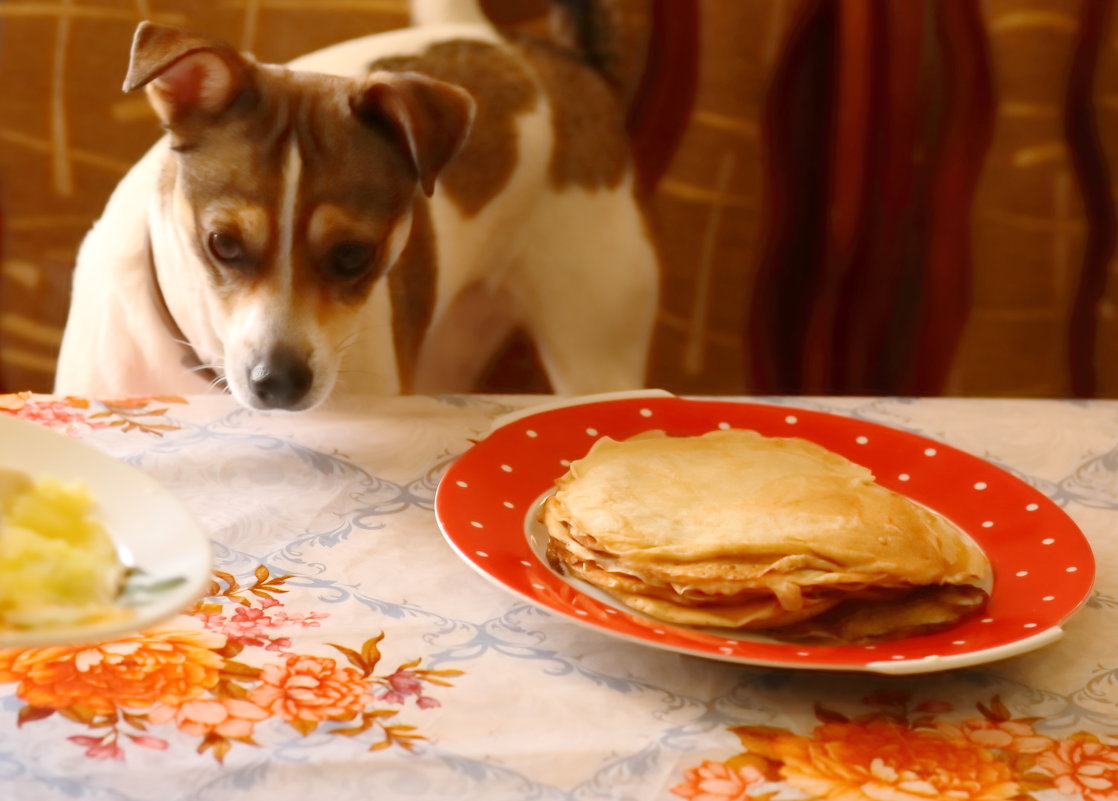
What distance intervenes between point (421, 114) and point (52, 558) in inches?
27.1

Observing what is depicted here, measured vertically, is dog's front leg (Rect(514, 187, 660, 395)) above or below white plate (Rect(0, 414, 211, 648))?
below

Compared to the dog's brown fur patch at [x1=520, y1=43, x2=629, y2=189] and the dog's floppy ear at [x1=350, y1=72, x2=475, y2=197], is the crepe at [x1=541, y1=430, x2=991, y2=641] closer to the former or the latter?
the dog's floppy ear at [x1=350, y1=72, x2=475, y2=197]

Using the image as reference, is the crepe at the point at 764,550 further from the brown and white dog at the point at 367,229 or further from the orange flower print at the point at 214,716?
the brown and white dog at the point at 367,229

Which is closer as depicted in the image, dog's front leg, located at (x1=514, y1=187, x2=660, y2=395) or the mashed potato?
the mashed potato

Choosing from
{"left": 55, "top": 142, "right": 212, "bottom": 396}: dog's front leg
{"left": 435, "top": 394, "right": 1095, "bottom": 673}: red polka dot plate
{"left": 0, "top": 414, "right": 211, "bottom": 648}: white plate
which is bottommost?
{"left": 55, "top": 142, "right": 212, "bottom": 396}: dog's front leg

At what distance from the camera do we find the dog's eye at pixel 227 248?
103cm

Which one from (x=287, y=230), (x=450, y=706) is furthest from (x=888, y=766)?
(x=287, y=230)

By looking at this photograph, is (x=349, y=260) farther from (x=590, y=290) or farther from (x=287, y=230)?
(x=590, y=290)

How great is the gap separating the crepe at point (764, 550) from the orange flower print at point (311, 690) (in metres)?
0.14

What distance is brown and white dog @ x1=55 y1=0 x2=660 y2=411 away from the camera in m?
1.02

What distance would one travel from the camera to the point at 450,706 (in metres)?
0.55

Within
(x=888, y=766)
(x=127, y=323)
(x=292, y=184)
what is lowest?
(x=127, y=323)

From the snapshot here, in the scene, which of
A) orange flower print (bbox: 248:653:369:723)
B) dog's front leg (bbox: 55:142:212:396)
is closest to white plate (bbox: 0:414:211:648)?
orange flower print (bbox: 248:653:369:723)

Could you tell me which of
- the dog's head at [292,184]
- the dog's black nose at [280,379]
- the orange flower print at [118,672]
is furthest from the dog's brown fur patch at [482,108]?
the orange flower print at [118,672]
